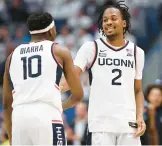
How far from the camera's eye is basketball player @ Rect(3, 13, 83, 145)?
265 inches

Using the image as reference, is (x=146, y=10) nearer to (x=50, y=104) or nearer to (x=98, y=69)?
(x=98, y=69)

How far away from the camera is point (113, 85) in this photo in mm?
7855

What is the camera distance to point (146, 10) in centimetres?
1889

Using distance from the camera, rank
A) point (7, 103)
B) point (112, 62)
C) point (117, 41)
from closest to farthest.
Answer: point (7, 103) → point (112, 62) → point (117, 41)

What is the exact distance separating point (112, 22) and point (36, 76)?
5.09 feet

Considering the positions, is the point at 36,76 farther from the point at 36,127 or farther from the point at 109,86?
the point at 109,86

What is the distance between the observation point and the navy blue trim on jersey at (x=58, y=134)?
267 inches

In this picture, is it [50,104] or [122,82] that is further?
[122,82]

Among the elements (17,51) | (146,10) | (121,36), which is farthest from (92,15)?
(17,51)

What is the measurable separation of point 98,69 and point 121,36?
0.54 meters

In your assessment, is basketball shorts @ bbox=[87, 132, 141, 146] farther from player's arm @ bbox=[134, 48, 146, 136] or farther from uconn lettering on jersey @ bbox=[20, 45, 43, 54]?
uconn lettering on jersey @ bbox=[20, 45, 43, 54]

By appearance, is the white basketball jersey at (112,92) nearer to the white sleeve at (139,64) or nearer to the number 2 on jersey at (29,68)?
the white sleeve at (139,64)

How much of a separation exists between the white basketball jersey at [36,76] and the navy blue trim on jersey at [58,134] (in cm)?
19

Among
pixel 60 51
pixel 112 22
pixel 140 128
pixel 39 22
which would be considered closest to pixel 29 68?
pixel 60 51
